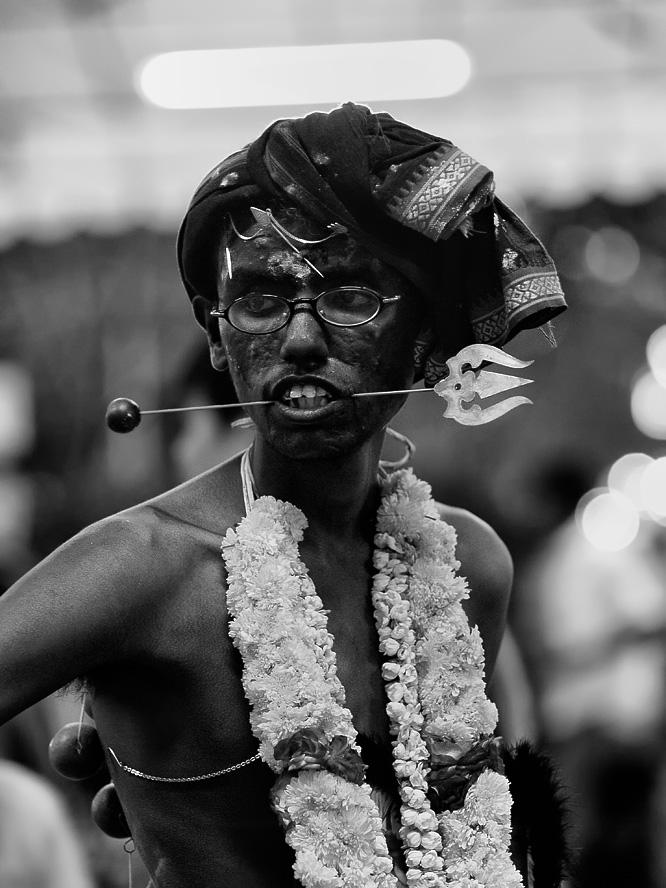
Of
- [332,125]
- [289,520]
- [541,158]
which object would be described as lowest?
[541,158]

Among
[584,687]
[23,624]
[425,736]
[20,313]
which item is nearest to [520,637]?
[584,687]

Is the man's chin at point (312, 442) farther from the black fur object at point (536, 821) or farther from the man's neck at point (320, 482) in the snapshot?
the black fur object at point (536, 821)

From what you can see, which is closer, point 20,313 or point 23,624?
point 23,624

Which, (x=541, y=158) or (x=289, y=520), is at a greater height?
(x=289, y=520)

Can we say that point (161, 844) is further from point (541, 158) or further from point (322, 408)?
point (541, 158)

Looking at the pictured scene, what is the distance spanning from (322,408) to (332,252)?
300 millimetres

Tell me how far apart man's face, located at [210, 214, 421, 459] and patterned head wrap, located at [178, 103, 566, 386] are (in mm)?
65

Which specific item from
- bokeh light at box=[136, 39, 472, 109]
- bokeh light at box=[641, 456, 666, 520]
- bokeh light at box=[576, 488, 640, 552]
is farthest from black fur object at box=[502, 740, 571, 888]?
bokeh light at box=[136, 39, 472, 109]

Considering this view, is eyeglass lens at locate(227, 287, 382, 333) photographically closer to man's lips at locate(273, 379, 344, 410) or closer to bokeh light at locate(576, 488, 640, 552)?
man's lips at locate(273, 379, 344, 410)

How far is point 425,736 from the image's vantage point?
2.57 m

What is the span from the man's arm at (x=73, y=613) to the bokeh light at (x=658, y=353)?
531 cm

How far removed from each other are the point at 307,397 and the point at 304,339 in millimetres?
107

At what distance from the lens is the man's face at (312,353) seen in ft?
8.04

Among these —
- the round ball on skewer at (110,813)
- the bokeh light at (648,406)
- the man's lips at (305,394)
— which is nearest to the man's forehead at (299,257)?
the man's lips at (305,394)
